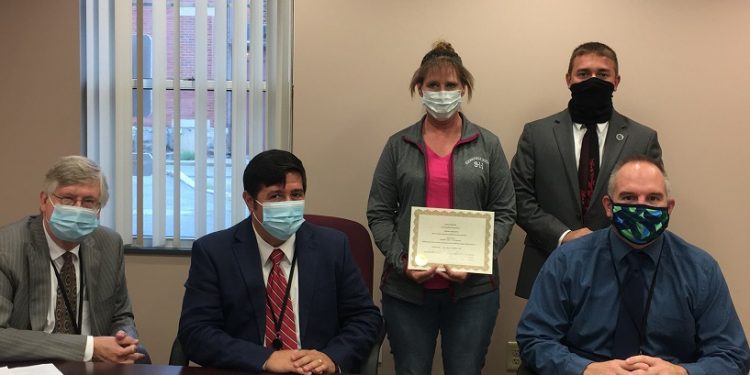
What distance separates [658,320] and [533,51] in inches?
70.4

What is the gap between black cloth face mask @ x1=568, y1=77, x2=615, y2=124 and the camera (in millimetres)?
3012

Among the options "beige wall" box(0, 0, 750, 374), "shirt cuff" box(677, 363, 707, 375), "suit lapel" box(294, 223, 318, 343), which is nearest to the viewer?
"shirt cuff" box(677, 363, 707, 375)

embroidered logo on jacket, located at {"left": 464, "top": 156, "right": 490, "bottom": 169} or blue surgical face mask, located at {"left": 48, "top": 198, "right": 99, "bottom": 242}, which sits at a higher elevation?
embroidered logo on jacket, located at {"left": 464, "top": 156, "right": 490, "bottom": 169}

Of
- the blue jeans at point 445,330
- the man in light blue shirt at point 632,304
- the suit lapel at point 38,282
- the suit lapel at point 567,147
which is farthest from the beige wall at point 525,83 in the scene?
the suit lapel at point 38,282

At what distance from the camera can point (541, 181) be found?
3.10 metres

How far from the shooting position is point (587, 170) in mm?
3043

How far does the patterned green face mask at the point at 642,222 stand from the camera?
85.2 inches

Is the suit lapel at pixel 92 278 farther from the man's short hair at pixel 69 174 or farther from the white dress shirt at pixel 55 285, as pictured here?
the man's short hair at pixel 69 174

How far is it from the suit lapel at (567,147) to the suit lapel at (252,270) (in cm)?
139

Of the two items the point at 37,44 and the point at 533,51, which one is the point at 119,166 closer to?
the point at 37,44

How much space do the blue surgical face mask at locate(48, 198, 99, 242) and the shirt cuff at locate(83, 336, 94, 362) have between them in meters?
0.40

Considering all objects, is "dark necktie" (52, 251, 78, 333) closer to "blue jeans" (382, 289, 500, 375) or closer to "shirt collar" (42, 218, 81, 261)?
"shirt collar" (42, 218, 81, 261)

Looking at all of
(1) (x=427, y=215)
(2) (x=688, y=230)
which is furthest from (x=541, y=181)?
(2) (x=688, y=230)

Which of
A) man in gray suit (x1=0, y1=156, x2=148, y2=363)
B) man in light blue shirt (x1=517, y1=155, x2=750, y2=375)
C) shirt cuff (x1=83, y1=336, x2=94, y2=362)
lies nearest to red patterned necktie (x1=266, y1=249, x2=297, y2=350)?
man in gray suit (x1=0, y1=156, x2=148, y2=363)
